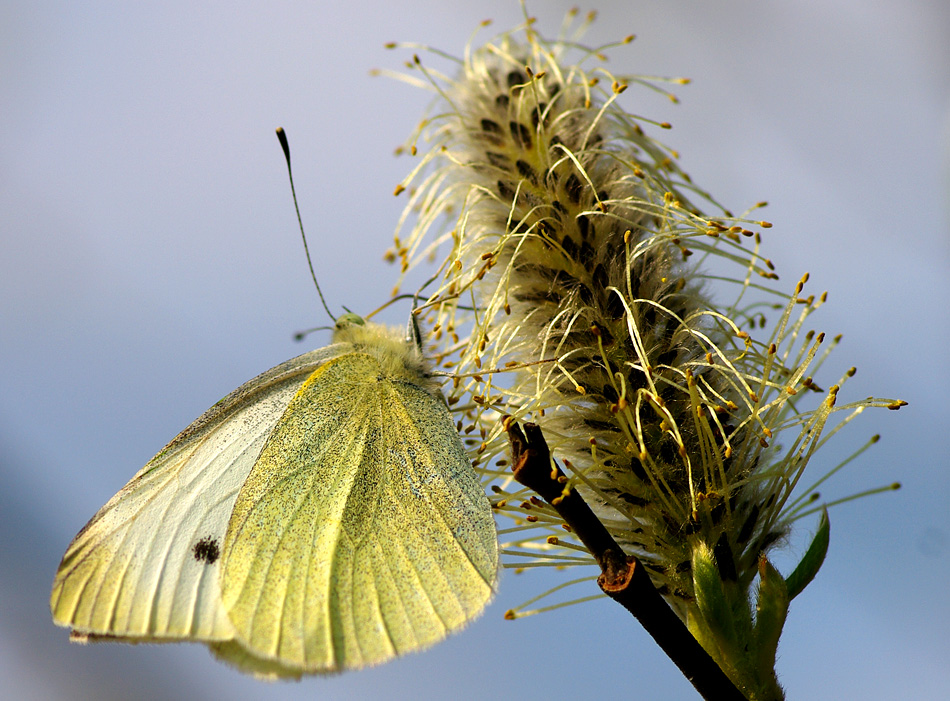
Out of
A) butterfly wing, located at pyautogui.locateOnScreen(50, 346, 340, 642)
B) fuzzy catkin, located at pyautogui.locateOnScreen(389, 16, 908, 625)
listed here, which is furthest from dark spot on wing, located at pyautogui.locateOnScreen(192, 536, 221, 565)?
fuzzy catkin, located at pyautogui.locateOnScreen(389, 16, 908, 625)

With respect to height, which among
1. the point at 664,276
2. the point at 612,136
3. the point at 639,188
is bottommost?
the point at 664,276

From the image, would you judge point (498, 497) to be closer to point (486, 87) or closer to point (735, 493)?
point (735, 493)

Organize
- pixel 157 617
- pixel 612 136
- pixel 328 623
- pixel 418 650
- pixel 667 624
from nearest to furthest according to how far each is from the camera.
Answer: pixel 667 624 → pixel 418 650 → pixel 328 623 → pixel 157 617 → pixel 612 136

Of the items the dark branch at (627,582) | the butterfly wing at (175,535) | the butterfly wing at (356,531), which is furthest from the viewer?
the butterfly wing at (175,535)

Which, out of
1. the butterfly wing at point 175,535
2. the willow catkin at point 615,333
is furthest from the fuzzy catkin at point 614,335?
the butterfly wing at point 175,535

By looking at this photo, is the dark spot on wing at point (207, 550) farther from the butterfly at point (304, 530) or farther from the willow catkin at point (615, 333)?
the willow catkin at point (615, 333)

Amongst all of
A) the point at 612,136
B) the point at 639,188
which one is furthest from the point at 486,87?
the point at 639,188
